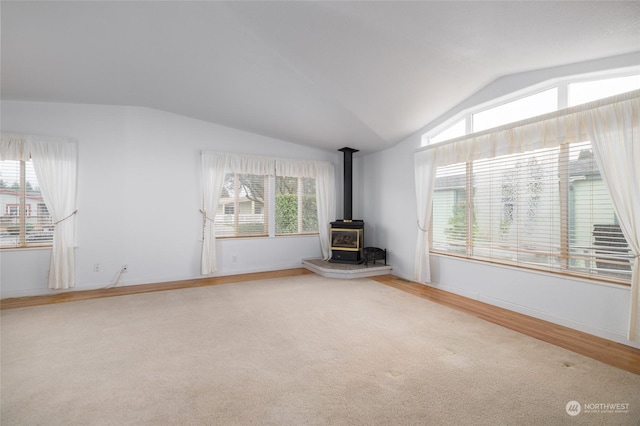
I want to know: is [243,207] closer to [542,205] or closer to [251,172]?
[251,172]

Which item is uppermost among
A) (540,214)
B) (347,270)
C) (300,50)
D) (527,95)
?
(300,50)

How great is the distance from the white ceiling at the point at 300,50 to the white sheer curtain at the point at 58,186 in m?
0.65

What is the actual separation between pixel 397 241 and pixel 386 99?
262cm

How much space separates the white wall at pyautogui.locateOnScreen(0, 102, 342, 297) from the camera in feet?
13.9

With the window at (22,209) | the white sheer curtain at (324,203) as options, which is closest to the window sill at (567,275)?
the white sheer curtain at (324,203)

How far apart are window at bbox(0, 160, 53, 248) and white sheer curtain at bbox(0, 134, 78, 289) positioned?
0.51ft

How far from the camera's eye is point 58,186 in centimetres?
429

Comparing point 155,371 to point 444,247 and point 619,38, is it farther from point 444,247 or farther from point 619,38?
point 619,38

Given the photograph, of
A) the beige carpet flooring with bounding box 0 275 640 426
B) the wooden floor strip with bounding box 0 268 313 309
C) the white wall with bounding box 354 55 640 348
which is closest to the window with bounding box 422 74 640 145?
the white wall with bounding box 354 55 640 348

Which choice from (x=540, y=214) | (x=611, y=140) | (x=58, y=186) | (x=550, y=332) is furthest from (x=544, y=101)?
(x=58, y=186)

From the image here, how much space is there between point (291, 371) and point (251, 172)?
402 centimetres

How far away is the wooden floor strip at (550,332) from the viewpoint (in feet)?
8.05

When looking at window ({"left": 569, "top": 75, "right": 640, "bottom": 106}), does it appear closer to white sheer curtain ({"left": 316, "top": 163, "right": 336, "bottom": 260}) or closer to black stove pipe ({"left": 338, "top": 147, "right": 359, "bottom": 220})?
black stove pipe ({"left": 338, "top": 147, "right": 359, "bottom": 220})

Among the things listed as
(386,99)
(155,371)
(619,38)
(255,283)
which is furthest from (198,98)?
(619,38)
